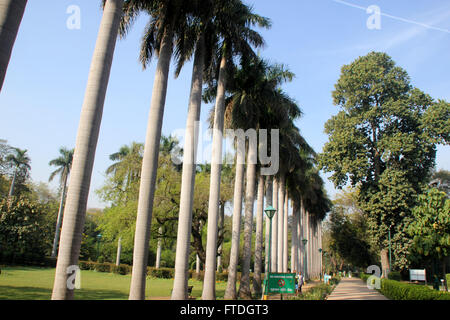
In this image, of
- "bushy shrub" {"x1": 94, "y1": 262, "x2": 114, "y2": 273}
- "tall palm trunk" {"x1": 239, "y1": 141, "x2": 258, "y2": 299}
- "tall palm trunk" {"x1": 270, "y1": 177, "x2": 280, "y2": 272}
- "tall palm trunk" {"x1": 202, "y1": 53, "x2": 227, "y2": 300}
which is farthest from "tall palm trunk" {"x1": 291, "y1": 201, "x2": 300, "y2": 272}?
"tall palm trunk" {"x1": 202, "y1": 53, "x2": 227, "y2": 300}

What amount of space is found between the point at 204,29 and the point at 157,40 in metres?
2.45

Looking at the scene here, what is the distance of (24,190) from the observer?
52.3 meters

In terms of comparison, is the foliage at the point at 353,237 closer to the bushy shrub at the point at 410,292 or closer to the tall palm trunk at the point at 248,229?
the bushy shrub at the point at 410,292

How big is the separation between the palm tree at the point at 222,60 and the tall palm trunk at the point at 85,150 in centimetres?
829

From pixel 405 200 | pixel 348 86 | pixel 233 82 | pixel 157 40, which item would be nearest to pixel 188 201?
pixel 157 40

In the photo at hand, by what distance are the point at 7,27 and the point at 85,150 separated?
10.9 feet

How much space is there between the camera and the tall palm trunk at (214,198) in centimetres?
1634

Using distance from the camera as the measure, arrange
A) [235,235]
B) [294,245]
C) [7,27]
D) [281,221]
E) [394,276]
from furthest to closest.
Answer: [294,245] → [281,221] → [394,276] → [235,235] → [7,27]

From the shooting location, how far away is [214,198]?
17406 millimetres

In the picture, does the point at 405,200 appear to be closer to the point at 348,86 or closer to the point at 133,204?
the point at 348,86

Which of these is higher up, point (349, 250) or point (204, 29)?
point (204, 29)

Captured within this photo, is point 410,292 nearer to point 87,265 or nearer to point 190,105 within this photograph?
point 190,105

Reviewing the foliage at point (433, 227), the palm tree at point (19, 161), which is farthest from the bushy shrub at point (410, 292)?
the palm tree at point (19, 161)

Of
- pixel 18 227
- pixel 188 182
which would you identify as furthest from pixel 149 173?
pixel 18 227
